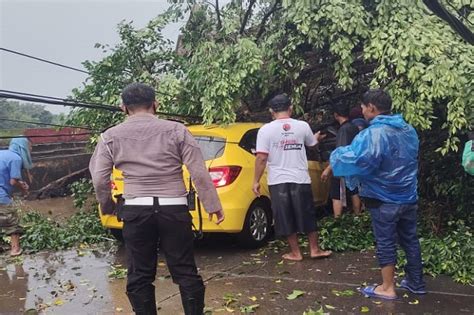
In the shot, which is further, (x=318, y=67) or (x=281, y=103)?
(x=318, y=67)

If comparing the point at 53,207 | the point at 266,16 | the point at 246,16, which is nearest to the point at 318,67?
the point at 266,16

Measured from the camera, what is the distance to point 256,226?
20.6ft

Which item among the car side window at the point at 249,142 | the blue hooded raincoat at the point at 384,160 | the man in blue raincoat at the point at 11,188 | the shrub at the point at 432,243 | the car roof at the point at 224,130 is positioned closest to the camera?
the blue hooded raincoat at the point at 384,160

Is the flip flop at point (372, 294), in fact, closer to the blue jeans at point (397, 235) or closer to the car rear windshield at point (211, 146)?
the blue jeans at point (397, 235)

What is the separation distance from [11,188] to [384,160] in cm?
476

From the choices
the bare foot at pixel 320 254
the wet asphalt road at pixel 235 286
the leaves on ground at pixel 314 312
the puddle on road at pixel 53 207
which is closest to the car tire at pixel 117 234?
the wet asphalt road at pixel 235 286

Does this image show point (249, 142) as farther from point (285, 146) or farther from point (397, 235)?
point (397, 235)

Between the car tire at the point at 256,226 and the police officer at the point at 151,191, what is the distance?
7.43 ft

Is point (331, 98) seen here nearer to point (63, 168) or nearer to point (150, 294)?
point (150, 294)

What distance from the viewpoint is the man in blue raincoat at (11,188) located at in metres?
6.72

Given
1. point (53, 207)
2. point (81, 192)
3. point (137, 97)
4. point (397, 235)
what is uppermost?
point (137, 97)

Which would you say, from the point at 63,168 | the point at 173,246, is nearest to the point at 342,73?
the point at 173,246

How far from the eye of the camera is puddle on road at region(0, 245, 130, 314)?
15.5 ft

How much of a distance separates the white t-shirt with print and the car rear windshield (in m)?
0.56
